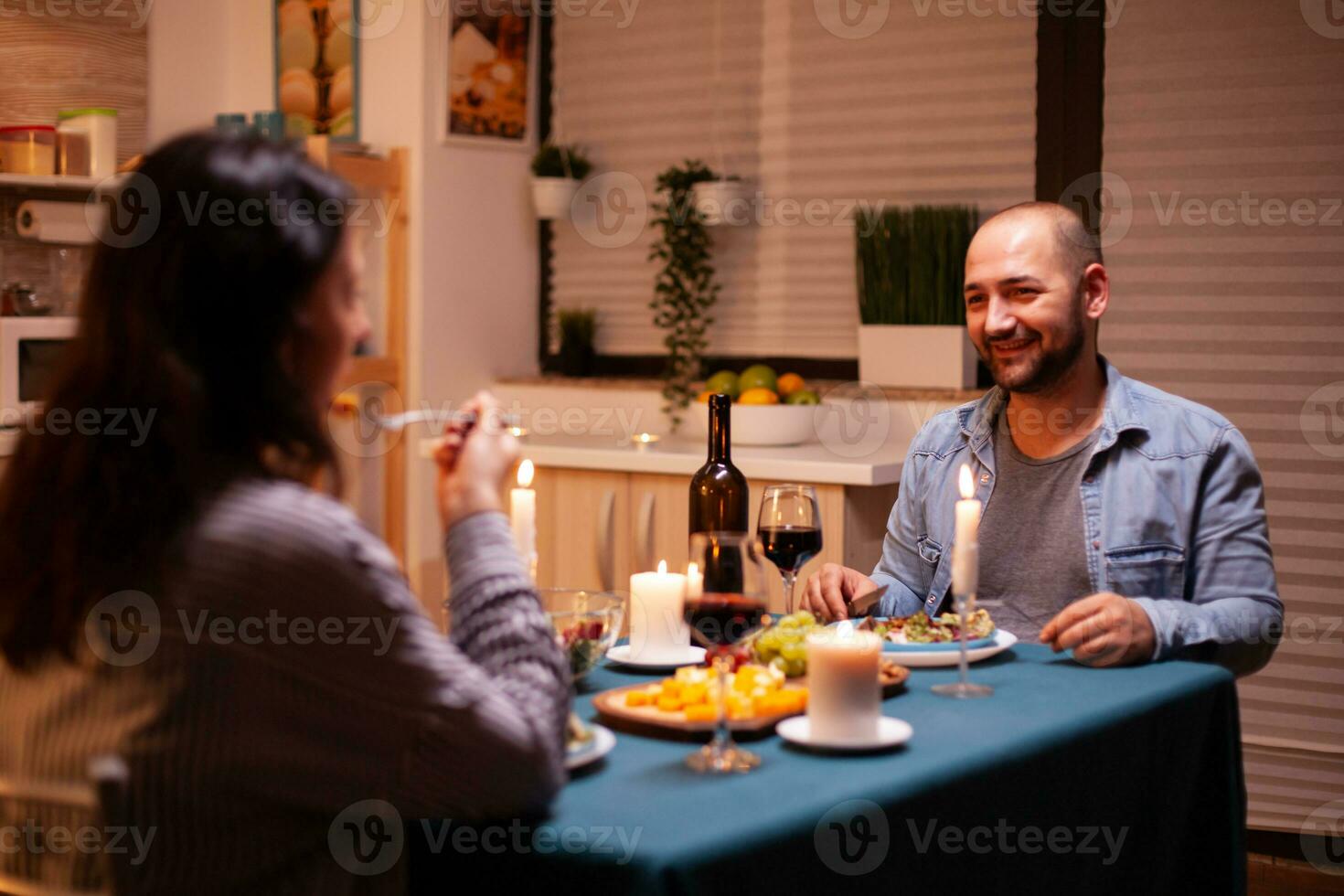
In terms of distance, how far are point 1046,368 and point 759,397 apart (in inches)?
58.1

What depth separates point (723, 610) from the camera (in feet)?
4.64

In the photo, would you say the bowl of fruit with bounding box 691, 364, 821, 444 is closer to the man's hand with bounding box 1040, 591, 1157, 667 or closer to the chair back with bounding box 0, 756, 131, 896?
the man's hand with bounding box 1040, 591, 1157, 667

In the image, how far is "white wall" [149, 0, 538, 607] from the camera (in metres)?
4.40

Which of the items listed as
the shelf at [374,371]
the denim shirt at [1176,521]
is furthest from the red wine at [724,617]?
the shelf at [374,371]

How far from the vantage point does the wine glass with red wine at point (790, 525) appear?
1.92 m

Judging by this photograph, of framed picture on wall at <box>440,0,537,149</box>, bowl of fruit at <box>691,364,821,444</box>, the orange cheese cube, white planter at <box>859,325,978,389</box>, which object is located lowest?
the orange cheese cube

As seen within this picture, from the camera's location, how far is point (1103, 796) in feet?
5.48

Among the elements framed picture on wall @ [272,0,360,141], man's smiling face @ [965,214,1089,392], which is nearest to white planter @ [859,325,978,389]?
man's smiling face @ [965,214,1089,392]

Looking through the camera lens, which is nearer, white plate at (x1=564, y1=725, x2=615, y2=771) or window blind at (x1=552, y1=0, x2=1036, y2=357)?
white plate at (x1=564, y1=725, x2=615, y2=771)

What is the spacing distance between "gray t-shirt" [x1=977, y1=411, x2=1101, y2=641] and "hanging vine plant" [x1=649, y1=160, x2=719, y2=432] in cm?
185

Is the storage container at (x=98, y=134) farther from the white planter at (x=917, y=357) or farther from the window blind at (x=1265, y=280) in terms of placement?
the window blind at (x=1265, y=280)

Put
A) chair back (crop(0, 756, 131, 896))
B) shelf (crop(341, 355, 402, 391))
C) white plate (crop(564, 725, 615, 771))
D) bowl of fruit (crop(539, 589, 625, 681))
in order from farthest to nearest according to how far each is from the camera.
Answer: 1. shelf (crop(341, 355, 402, 391))
2. bowl of fruit (crop(539, 589, 625, 681))
3. white plate (crop(564, 725, 615, 771))
4. chair back (crop(0, 756, 131, 896))

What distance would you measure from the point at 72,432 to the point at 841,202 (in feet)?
10.7

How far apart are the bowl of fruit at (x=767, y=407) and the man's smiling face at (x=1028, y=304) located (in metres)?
1.32
